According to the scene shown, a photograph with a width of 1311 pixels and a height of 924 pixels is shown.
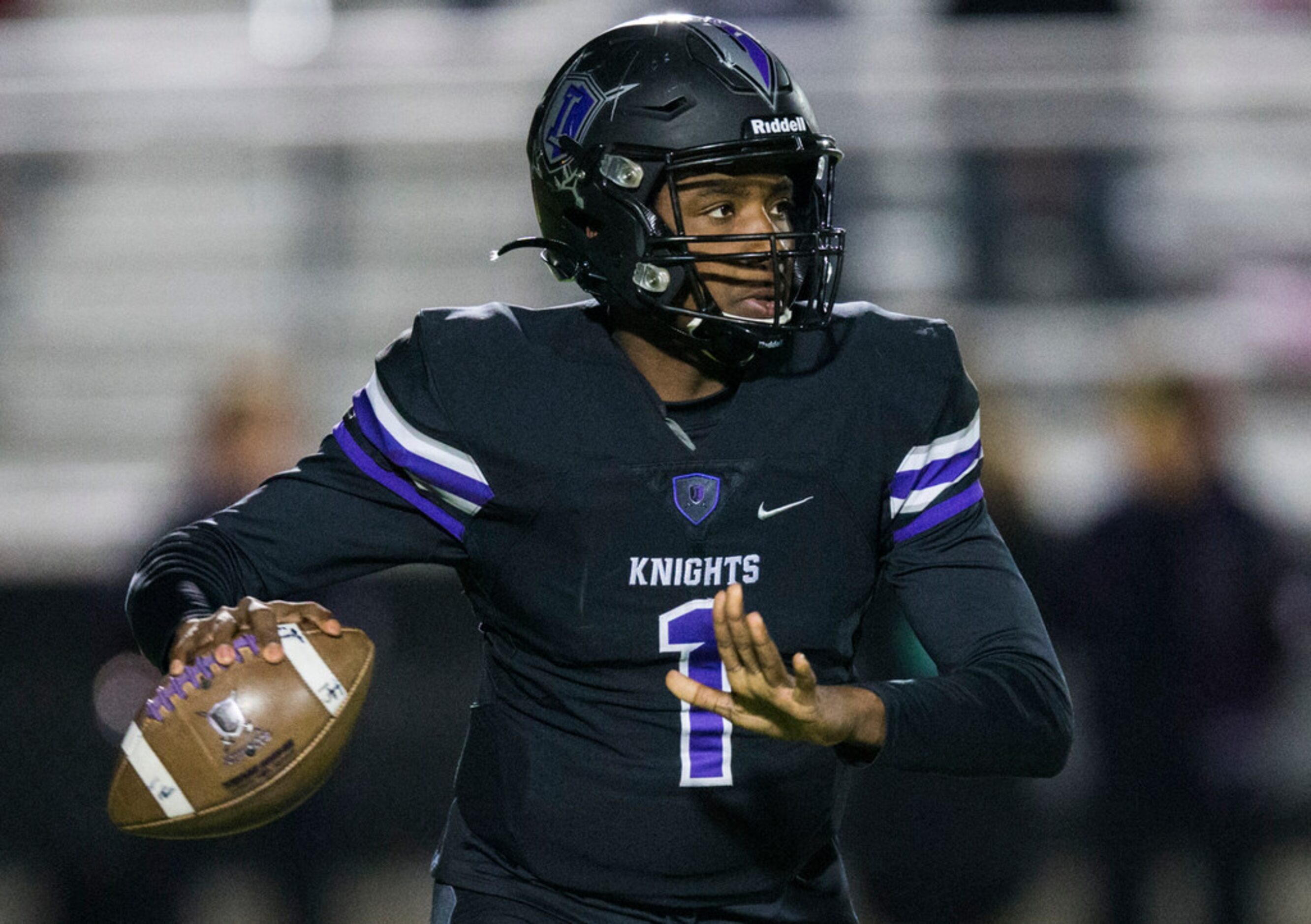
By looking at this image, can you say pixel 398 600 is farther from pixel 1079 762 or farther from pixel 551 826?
pixel 551 826

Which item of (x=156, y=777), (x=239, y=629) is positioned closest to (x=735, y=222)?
(x=239, y=629)

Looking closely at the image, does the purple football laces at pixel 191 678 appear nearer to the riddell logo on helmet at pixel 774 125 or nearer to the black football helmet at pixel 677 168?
the black football helmet at pixel 677 168

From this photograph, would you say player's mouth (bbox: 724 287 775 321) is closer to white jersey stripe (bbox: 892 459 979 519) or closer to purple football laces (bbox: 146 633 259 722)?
white jersey stripe (bbox: 892 459 979 519)

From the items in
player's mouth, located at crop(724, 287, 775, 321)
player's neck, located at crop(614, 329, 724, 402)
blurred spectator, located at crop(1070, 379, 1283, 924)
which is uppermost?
player's mouth, located at crop(724, 287, 775, 321)

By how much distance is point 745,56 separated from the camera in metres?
2.33

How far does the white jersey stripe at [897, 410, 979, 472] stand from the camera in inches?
84.6

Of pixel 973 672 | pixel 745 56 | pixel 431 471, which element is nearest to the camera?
pixel 973 672

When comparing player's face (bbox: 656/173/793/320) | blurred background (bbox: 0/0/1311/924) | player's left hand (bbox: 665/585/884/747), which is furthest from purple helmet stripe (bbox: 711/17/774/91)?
blurred background (bbox: 0/0/1311/924)

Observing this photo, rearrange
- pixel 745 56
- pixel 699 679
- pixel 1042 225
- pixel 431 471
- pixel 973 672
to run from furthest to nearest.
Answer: pixel 1042 225, pixel 745 56, pixel 431 471, pixel 699 679, pixel 973 672

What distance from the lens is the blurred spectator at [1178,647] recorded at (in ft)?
13.8

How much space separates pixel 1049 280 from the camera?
5184 mm

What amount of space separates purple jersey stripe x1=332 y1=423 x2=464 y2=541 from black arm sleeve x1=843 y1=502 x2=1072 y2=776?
573mm

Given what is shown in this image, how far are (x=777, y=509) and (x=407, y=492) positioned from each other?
0.49 meters

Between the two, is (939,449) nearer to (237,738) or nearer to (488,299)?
(237,738)
